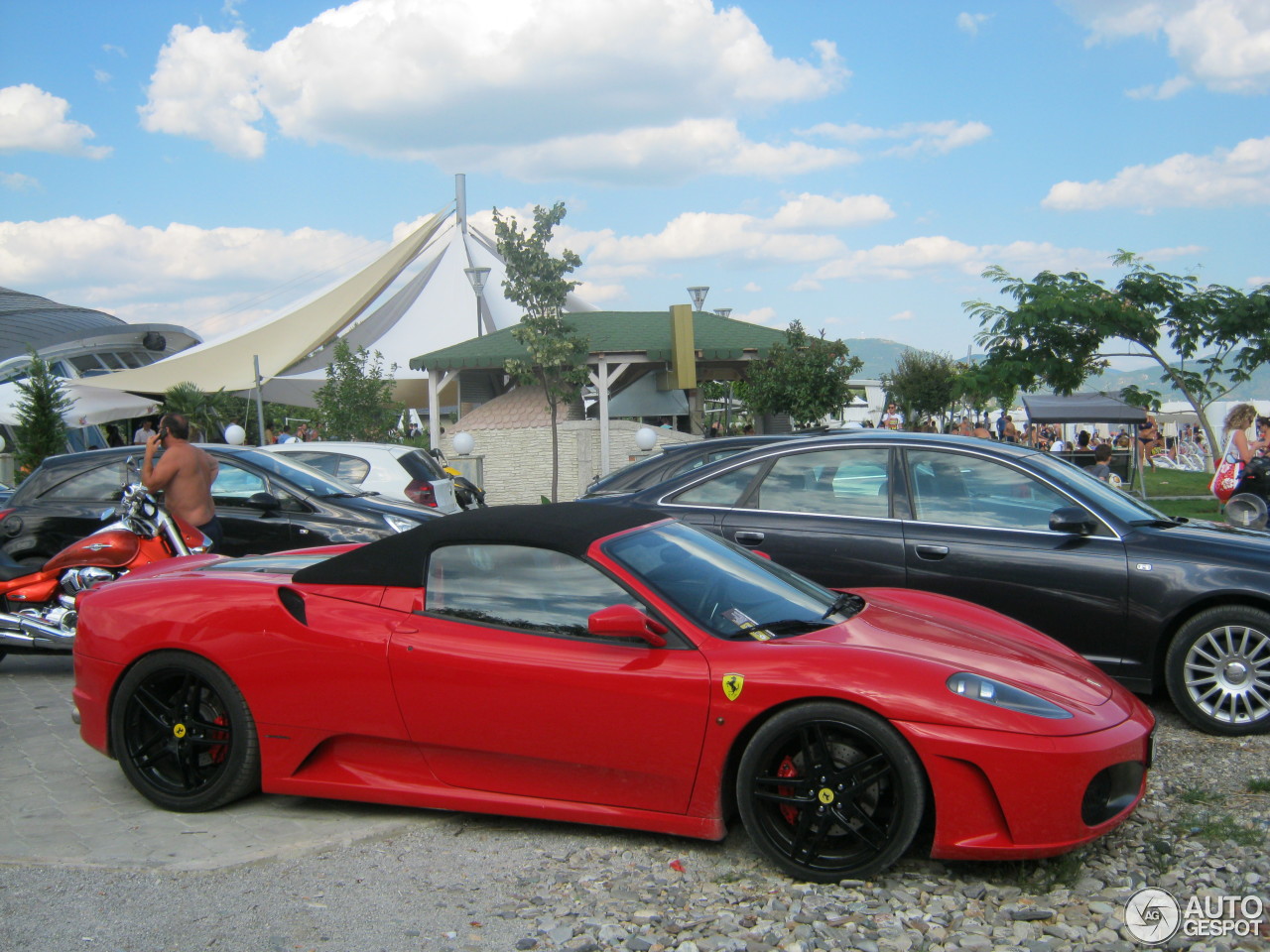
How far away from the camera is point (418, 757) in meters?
4.24

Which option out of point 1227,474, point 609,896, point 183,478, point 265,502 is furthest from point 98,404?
point 609,896

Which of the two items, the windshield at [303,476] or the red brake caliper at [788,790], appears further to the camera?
the windshield at [303,476]

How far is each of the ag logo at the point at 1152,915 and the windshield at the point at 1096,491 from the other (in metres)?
2.74

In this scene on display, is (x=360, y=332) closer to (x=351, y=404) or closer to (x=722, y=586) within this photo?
(x=351, y=404)

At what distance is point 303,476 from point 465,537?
5588mm

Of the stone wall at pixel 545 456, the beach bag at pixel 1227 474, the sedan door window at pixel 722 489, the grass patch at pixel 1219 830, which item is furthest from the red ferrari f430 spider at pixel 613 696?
the stone wall at pixel 545 456

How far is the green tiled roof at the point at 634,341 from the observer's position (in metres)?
26.1

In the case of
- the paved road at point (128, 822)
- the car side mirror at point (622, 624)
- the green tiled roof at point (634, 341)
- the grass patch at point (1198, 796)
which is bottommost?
the grass patch at point (1198, 796)

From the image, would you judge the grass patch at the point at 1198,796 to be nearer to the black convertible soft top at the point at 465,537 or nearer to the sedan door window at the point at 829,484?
the sedan door window at the point at 829,484

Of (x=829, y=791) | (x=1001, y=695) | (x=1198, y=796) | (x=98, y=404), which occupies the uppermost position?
(x=98, y=404)

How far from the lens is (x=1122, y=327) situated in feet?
53.3

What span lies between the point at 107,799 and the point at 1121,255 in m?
16.0

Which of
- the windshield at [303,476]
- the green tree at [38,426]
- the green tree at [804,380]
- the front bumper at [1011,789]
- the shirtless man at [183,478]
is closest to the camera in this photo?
the front bumper at [1011,789]

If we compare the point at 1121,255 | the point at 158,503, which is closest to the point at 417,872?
the point at 158,503
